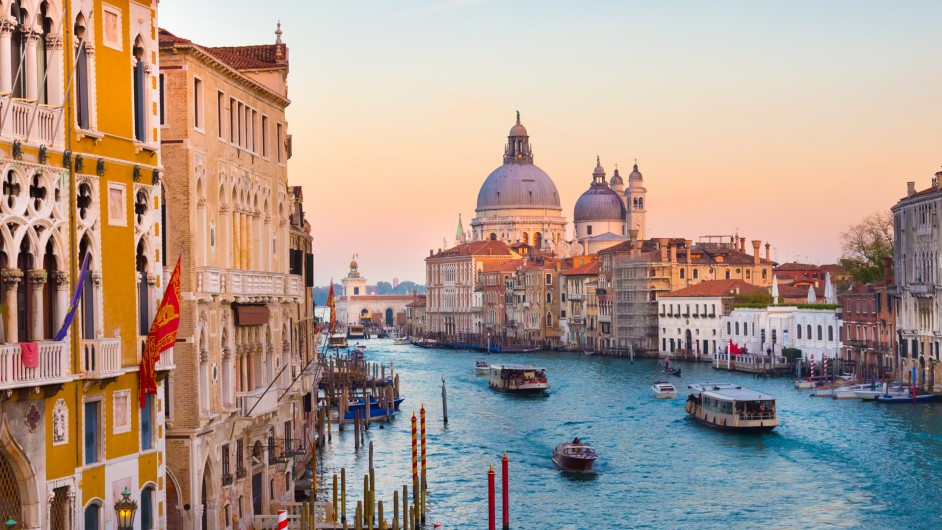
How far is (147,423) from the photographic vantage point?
13336mm

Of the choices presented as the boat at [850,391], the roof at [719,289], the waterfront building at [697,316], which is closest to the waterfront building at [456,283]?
the waterfront building at [697,316]

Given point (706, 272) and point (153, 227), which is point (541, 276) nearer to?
point (706, 272)

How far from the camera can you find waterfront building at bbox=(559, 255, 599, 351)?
293 feet

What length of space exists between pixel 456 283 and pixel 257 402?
331ft

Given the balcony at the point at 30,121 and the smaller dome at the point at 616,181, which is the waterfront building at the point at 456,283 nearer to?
the smaller dome at the point at 616,181

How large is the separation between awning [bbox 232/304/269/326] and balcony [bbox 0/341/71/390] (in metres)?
6.36

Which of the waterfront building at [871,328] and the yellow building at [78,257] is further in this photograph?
the waterfront building at [871,328]

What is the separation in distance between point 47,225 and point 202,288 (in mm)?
4920

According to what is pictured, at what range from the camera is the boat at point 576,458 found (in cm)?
3017

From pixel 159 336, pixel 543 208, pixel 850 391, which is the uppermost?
pixel 543 208

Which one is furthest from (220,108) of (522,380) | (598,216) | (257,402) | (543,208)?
(543,208)

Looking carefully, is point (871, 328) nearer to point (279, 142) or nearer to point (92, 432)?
point (279, 142)

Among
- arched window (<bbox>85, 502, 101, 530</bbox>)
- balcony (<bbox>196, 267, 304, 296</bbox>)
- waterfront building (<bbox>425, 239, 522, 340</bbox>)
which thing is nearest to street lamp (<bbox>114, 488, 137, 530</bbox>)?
arched window (<bbox>85, 502, 101, 530</bbox>)

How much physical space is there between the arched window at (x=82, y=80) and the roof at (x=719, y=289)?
6001 centimetres
